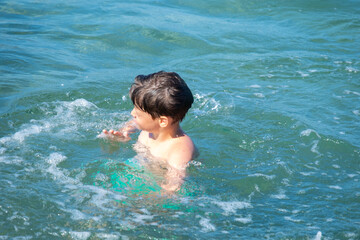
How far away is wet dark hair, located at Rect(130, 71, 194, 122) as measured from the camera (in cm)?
391

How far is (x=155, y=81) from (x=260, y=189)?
1382 mm

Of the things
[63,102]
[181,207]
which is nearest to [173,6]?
[63,102]

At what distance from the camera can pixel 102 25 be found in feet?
30.3

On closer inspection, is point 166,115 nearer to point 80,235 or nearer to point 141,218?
point 141,218

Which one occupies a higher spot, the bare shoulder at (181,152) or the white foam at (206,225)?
the bare shoulder at (181,152)

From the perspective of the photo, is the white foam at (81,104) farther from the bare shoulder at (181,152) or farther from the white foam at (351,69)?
the white foam at (351,69)

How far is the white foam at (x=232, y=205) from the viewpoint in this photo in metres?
3.68

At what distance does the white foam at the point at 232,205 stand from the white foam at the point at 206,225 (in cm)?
23

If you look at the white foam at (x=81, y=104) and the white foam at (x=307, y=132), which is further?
the white foam at (x=81, y=104)

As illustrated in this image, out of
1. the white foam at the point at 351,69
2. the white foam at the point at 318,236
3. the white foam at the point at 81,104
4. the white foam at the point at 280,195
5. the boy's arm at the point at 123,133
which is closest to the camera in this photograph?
the white foam at the point at 318,236

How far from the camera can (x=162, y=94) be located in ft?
12.8

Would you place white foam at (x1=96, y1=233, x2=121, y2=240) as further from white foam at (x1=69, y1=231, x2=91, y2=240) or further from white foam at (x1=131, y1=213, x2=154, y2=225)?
white foam at (x1=131, y1=213, x2=154, y2=225)

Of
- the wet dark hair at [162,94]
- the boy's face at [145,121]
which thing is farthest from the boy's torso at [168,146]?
the wet dark hair at [162,94]

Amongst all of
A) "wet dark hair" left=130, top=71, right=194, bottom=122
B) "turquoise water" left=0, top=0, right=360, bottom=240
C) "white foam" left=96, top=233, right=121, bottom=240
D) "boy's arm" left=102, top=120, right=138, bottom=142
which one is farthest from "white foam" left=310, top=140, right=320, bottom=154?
"white foam" left=96, top=233, right=121, bottom=240
